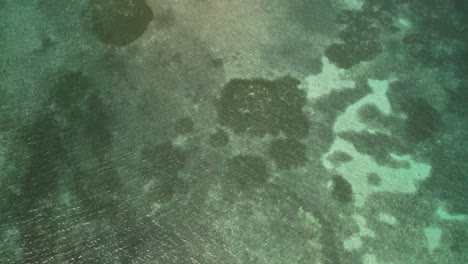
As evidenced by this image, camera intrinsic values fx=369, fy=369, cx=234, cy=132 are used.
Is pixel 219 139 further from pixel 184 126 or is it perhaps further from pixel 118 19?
pixel 118 19

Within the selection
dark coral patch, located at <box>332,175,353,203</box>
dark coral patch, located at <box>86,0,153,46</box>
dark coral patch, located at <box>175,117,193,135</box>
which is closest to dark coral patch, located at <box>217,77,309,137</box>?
dark coral patch, located at <box>175,117,193,135</box>

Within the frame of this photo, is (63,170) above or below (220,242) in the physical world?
below

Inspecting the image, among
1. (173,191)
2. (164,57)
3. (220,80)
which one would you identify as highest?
(220,80)

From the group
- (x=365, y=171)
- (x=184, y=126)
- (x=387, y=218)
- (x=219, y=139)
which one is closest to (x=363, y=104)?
(x=365, y=171)

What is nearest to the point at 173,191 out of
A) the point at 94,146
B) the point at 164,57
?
the point at 94,146

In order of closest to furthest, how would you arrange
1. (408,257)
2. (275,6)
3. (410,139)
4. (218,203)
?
(408,257)
(218,203)
(410,139)
(275,6)

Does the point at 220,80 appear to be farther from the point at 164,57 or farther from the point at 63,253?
the point at 63,253
